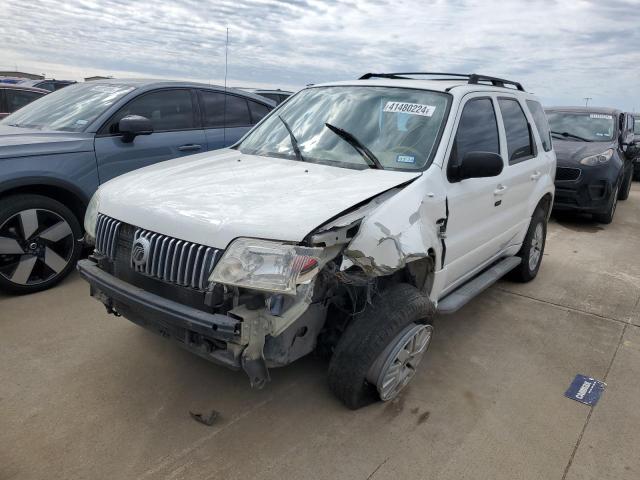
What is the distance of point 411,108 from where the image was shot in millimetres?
3420

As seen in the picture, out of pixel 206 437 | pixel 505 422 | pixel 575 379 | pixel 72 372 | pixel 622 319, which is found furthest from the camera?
pixel 622 319

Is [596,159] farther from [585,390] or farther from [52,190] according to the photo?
[52,190]

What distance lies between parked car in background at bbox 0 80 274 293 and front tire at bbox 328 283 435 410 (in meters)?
2.78

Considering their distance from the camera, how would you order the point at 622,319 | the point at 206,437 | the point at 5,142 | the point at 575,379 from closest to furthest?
1. the point at 206,437
2. the point at 575,379
3. the point at 5,142
4. the point at 622,319

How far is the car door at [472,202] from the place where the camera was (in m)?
3.27

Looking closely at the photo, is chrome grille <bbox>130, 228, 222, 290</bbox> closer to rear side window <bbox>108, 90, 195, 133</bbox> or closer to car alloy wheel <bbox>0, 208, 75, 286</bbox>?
car alloy wheel <bbox>0, 208, 75, 286</bbox>

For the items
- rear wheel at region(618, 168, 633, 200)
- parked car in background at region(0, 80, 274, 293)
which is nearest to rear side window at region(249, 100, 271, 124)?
parked car in background at region(0, 80, 274, 293)

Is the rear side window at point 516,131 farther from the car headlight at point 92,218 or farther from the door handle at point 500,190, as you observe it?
the car headlight at point 92,218

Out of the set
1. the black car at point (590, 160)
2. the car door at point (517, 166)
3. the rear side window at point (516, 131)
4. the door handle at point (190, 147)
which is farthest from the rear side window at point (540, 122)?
the door handle at point (190, 147)

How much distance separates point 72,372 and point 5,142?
213 cm

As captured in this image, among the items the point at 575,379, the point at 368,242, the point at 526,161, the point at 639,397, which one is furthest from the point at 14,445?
the point at 526,161

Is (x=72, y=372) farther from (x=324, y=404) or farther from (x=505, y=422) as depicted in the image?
(x=505, y=422)

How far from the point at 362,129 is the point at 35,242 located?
2.83 meters

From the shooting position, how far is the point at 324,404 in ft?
9.71
